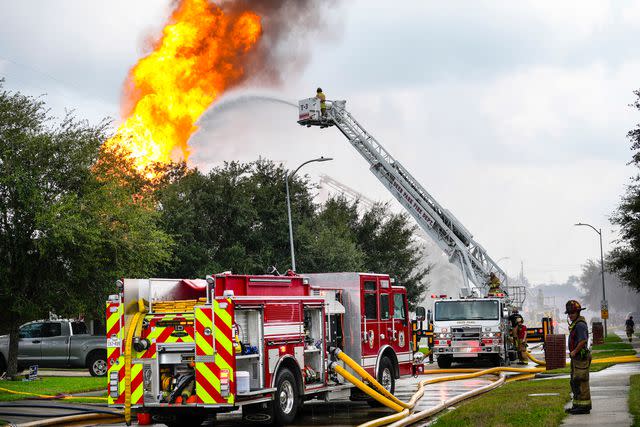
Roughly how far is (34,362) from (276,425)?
16513 mm

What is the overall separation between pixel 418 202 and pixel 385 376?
17225 mm

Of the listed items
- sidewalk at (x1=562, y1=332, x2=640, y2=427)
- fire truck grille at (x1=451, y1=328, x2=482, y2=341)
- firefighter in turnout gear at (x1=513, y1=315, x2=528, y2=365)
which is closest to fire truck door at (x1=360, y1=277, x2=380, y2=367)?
sidewalk at (x1=562, y1=332, x2=640, y2=427)

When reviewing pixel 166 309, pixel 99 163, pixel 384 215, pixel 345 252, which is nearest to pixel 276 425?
pixel 166 309

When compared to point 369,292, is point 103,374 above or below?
below

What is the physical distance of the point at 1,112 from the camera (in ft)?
80.7

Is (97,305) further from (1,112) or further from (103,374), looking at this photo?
(1,112)

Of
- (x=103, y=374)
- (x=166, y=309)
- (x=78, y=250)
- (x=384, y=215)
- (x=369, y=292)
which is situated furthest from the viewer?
(x=384, y=215)

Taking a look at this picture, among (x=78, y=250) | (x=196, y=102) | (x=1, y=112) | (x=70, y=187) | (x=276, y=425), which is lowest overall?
(x=276, y=425)

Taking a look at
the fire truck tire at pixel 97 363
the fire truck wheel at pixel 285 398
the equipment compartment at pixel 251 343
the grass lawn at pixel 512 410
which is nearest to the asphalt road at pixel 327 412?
the fire truck wheel at pixel 285 398

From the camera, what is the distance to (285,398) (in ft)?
48.8

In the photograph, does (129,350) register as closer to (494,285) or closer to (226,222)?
(494,285)

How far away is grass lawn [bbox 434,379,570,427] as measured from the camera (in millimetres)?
13171

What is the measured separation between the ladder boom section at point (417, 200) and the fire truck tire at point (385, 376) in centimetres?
1635

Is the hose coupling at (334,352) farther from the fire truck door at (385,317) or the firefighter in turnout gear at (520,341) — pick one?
the firefighter in turnout gear at (520,341)
